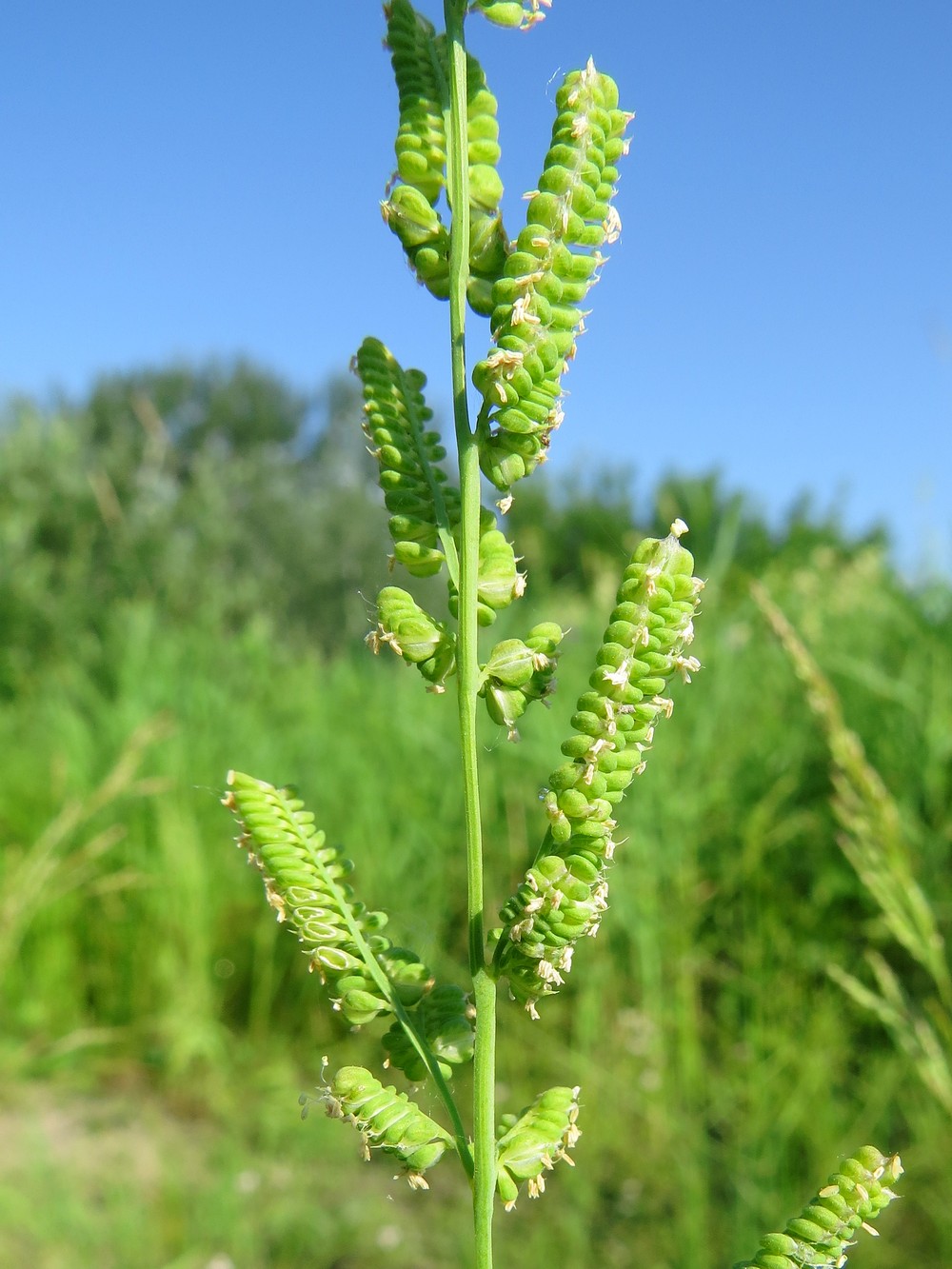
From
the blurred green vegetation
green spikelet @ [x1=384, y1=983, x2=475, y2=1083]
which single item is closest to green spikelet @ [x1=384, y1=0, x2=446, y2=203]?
green spikelet @ [x1=384, y1=983, x2=475, y2=1083]

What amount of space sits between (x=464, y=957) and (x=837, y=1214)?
3108 millimetres

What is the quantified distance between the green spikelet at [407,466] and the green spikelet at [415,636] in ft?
0.07

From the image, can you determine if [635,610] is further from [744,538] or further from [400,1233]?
[744,538]

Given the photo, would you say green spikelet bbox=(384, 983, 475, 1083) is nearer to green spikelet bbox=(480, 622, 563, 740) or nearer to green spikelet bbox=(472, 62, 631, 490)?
green spikelet bbox=(480, 622, 563, 740)

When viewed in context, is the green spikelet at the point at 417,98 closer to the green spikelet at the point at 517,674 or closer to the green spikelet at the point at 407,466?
the green spikelet at the point at 407,466

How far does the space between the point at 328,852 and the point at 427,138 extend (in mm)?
423

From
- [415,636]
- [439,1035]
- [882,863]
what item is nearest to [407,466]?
[415,636]

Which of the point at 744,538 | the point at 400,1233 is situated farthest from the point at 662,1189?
the point at 744,538

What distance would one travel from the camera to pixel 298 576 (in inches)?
482

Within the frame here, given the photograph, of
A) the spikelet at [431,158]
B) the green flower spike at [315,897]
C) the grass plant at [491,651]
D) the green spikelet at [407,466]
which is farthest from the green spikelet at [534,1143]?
the spikelet at [431,158]

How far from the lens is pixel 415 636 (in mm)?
646

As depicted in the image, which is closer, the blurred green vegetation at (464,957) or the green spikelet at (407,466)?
the green spikelet at (407,466)

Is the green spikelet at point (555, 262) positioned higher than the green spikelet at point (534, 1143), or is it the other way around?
the green spikelet at point (555, 262)

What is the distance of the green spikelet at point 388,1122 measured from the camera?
0.62 m
